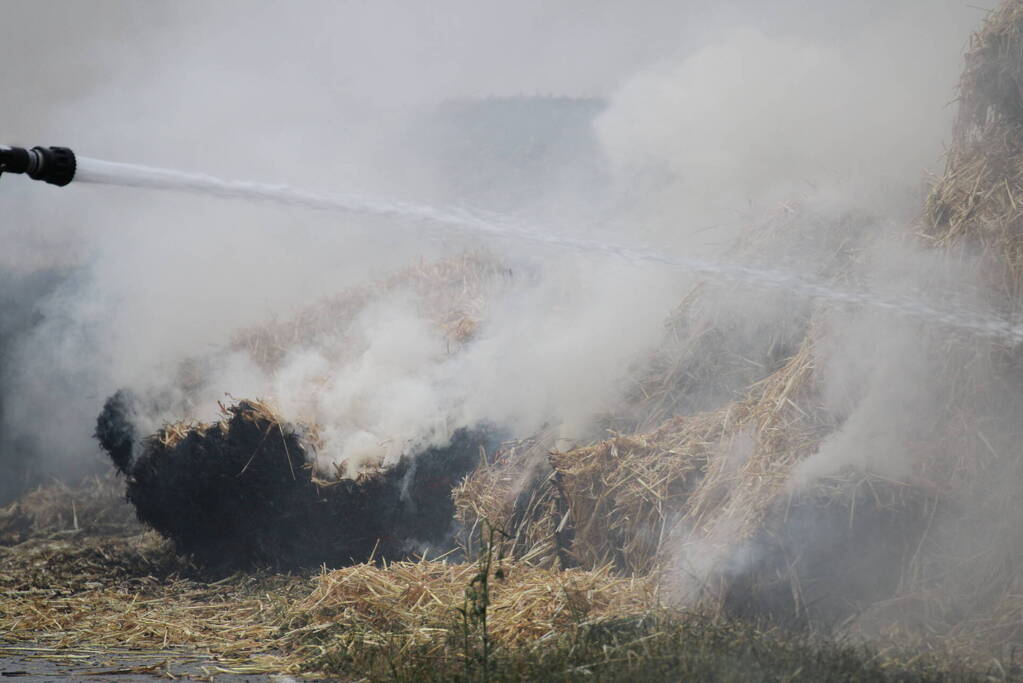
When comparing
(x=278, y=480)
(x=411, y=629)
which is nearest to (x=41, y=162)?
(x=411, y=629)

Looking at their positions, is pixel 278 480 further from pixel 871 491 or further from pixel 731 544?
pixel 871 491

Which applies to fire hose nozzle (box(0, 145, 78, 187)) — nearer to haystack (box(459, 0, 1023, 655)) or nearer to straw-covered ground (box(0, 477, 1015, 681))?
straw-covered ground (box(0, 477, 1015, 681))

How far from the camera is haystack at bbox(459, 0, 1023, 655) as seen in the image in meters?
3.97

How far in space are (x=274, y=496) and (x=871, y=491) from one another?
4.40 m

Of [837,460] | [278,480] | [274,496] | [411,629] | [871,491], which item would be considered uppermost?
[837,460]

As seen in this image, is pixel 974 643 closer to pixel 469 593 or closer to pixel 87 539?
pixel 469 593

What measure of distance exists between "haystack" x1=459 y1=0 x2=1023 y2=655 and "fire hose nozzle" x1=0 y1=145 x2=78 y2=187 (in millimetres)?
3060

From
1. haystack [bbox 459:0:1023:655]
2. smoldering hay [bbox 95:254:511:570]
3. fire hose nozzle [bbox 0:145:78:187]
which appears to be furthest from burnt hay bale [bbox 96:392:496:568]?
fire hose nozzle [bbox 0:145:78:187]

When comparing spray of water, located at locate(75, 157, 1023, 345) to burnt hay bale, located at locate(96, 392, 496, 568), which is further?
burnt hay bale, located at locate(96, 392, 496, 568)

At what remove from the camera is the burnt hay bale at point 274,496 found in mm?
6527

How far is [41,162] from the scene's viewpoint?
11.3 feet

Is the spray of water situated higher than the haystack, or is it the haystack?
the spray of water

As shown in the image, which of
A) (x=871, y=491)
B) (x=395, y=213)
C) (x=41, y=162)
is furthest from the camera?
(x=395, y=213)

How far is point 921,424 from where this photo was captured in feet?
14.5
